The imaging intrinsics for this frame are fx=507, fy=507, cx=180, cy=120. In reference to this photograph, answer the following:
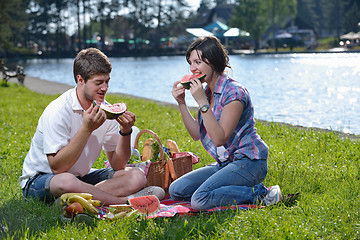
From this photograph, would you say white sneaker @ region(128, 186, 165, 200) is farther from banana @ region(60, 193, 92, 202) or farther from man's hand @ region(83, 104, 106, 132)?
man's hand @ region(83, 104, 106, 132)

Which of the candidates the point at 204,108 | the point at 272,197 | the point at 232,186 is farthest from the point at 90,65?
the point at 272,197

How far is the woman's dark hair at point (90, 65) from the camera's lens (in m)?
3.95

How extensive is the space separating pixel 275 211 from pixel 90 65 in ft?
6.02

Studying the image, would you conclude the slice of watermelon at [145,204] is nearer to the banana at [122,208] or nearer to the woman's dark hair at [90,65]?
the banana at [122,208]

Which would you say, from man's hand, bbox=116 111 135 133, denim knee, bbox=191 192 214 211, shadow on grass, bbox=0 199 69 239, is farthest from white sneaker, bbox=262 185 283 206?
shadow on grass, bbox=0 199 69 239

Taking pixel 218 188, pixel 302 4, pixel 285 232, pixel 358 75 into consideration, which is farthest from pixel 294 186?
pixel 302 4

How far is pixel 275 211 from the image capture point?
394 cm

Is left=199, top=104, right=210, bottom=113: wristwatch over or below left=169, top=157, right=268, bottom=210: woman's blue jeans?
over

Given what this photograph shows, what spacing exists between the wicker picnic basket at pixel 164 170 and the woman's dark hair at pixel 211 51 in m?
0.88

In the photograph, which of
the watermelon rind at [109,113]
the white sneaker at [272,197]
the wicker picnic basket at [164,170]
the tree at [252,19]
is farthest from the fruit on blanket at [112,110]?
the tree at [252,19]

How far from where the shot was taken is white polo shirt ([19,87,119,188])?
399 centimetres

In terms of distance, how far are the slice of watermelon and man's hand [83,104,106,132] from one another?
A: 69cm

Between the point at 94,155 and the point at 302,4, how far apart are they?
111 m

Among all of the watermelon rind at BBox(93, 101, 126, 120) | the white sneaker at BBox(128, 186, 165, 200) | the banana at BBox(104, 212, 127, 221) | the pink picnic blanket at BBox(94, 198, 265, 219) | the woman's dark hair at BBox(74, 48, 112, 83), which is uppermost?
the woman's dark hair at BBox(74, 48, 112, 83)
